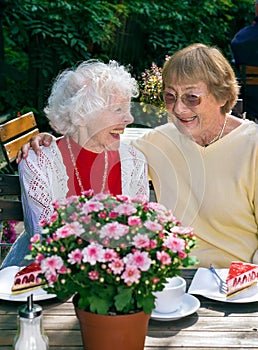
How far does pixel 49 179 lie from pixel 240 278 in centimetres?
84

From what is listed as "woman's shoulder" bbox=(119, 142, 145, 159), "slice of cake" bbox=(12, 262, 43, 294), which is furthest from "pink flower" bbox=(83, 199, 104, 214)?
"woman's shoulder" bbox=(119, 142, 145, 159)

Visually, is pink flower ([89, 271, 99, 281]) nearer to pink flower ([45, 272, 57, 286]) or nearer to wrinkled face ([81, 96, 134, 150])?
pink flower ([45, 272, 57, 286])

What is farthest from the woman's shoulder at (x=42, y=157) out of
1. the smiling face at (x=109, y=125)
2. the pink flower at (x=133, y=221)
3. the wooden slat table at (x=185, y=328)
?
the pink flower at (x=133, y=221)

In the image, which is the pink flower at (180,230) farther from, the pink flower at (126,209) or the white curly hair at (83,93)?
the white curly hair at (83,93)

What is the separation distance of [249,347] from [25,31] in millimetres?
5395

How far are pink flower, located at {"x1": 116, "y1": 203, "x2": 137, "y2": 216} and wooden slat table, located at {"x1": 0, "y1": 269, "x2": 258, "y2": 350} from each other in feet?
1.26

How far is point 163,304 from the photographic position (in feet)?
5.82

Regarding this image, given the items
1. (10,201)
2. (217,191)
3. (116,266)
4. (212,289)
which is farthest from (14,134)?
(116,266)

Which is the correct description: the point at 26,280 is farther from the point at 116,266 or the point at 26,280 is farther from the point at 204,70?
the point at 204,70

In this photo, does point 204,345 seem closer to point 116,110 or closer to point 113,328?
point 113,328

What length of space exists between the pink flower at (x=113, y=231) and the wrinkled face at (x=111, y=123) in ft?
3.60

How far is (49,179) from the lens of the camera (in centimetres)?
243

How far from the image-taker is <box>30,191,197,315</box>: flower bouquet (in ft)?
4.64

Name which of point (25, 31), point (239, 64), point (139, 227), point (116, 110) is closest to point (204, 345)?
point (139, 227)
